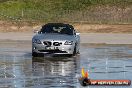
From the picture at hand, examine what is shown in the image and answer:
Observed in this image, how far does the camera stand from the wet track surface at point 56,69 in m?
17.4

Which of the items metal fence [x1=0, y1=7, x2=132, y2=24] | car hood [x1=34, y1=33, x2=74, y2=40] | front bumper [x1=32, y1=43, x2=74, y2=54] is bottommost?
metal fence [x1=0, y1=7, x2=132, y2=24]

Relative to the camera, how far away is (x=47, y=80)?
59.2ft

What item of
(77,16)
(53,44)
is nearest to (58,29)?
(53,44)

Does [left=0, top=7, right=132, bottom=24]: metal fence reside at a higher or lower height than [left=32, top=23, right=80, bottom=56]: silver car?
lower

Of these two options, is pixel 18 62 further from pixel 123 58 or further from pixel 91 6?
pixel 91 6

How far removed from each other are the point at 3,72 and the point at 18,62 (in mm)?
4242

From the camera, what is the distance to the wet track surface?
17.4 meters

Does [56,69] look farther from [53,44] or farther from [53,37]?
[53,37]

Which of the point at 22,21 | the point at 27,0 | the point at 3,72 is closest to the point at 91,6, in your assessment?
the point at 27,0

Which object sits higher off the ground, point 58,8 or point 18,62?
point 18,62

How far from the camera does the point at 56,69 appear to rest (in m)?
21.7

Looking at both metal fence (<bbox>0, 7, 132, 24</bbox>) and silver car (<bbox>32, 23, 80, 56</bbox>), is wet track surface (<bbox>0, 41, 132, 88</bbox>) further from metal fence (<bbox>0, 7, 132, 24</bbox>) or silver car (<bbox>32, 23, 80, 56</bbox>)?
metal fence (<bbox>0, 7, 132, 24</bbox>)

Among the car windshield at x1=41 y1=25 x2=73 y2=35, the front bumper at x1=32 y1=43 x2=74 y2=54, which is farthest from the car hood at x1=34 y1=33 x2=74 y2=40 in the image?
the car windshield at x1=41 y1=25 x2=73 y2=35

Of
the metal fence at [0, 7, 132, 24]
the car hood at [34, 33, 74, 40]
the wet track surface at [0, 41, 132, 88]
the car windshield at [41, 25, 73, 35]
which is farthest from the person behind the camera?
the metal fence at [0, 7, 132, 24]
